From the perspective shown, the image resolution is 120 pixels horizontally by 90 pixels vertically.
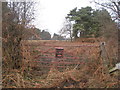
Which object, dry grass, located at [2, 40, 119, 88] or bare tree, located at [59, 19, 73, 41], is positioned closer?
dry grass, located at [2, 40, 119, 88]

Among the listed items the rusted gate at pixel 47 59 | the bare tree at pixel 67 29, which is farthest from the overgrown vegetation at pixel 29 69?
the bare tree at pixel 67 29

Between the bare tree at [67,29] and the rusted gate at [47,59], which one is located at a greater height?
the bare tree at [67,29]

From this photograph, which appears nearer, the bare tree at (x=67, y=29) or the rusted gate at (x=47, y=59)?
the rusted gate at (x=47, y=59)

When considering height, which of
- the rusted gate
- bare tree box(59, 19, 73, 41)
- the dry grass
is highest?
bare tree box(59, 19, 73, 41)

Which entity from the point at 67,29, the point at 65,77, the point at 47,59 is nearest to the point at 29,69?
the point at 47,59

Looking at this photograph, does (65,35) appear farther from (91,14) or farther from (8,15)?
(8,15)

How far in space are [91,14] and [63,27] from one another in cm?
760

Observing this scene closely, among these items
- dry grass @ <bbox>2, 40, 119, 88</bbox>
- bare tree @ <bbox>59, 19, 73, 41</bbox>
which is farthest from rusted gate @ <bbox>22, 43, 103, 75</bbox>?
bare tree @ <bbox>59, 19, 73, 41</bbox>

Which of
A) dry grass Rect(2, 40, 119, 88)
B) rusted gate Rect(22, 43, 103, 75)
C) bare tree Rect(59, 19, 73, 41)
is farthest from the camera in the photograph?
bare tree Rect(59, 19, 73, 41)

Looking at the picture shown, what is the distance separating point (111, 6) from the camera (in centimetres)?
940

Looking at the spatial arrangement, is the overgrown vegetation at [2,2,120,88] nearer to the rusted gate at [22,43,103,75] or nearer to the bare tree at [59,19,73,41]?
the rusted gate at [22,43,103,75]

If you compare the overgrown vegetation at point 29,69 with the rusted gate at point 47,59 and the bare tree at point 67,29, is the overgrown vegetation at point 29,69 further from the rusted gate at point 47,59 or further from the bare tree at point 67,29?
the bare tree at point 67,29

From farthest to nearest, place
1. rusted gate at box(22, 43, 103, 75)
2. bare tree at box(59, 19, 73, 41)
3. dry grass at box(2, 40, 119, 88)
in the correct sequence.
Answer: bare tree at box(59, 19, 73, 41)
rusted gate at box(22, 43, 103, 75)
dry grass at box(2, 40, 119, 88)

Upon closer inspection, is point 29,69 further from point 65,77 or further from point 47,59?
point 65,77
